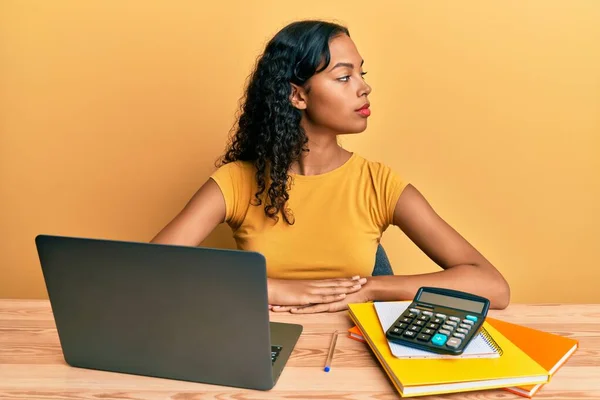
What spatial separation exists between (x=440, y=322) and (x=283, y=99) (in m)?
0.91

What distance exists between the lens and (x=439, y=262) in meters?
1.76

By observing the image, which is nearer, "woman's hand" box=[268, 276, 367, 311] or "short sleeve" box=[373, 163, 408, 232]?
"woman's hand" box=[268, 276, 367, 311]

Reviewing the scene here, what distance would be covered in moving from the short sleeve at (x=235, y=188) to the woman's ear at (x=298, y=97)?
0.81ft

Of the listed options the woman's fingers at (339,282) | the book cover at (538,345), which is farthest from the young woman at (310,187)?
the book cover at (538,345)

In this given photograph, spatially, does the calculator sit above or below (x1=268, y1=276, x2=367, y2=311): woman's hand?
above

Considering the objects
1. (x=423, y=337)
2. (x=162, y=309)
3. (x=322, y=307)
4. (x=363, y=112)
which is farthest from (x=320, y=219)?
(x=162, y=309)

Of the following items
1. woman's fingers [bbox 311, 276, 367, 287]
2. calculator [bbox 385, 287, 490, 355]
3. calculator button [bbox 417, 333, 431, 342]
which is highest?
calculator button [bbox 417, 333, 431, 342]

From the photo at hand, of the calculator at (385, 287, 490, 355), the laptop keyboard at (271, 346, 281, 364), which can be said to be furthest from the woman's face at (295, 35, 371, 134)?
the laptop keyboard at (271, 346, 281, 364)

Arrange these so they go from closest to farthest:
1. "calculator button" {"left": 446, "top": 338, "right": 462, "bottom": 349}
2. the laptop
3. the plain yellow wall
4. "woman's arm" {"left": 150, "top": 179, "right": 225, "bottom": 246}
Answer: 1. the laptop
2. "calculator button" {"left": 446, "top": 338, "right": 462, "bottom": 349}
3. "woman's arm" {"left": 150, "top": 179, "right": 225, "bottom": 246}
4. the plain yellow wall

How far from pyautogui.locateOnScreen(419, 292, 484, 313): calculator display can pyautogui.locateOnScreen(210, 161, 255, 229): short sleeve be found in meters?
0.76

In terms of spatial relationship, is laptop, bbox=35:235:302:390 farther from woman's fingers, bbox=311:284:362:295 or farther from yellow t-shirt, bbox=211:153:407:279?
yellow t-shirt, bbox=211:153:407:279

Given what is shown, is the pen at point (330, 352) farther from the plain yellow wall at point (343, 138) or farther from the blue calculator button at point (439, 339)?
the plain yellow wall at point (343, 138)

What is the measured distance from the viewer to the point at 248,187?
6.04 ft

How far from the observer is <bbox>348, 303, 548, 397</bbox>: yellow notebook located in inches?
37.1
